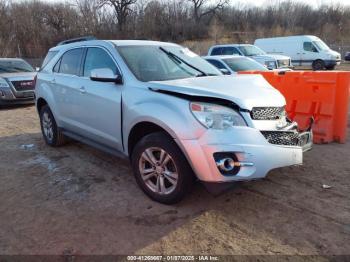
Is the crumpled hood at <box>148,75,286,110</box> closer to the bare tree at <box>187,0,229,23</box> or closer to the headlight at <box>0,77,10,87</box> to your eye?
the headlight at <box>0,77,10,87</box>

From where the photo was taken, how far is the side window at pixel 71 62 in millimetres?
5312

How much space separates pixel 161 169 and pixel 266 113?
50.7 inches

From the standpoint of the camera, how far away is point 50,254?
3.03 m

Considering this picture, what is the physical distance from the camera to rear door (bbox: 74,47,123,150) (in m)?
4.34

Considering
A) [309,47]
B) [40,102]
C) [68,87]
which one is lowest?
[40,102]

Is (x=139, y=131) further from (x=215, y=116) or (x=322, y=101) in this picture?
(x=322, y=101)

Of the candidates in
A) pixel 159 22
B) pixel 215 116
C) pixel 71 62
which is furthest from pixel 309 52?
pixel 159 22

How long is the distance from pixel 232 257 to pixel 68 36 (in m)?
44.4

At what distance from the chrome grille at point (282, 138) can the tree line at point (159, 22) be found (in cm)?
3567

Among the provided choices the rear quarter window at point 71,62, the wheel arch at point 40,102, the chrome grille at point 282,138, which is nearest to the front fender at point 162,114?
the chrome grille at point 282,138

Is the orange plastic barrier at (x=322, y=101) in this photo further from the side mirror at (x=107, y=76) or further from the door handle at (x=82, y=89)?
the door handle at (x=82, y=89)

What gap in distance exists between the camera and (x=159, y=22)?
52.2m

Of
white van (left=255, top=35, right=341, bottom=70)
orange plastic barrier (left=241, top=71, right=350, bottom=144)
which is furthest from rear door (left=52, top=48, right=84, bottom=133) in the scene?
white van (left=255, top=35, right=341, bottom=70)

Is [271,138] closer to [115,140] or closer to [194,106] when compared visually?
[194,106]
